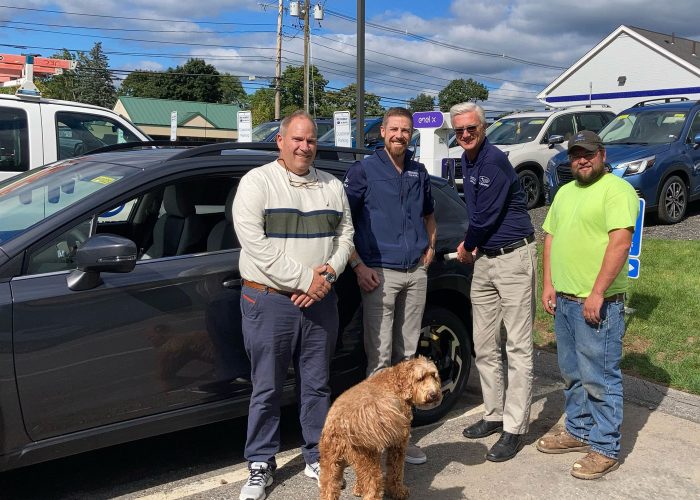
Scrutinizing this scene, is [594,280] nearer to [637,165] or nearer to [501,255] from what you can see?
[501,255]

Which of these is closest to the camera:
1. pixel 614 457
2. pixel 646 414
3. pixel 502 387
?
pixel 614 457

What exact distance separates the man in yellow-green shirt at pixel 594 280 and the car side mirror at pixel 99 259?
2.37 meters

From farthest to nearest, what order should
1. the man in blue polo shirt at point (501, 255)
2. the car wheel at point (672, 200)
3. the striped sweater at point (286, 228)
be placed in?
the car wheel at point (672, 200), the man in blue polo shirt at point (501, 255), the striped sweater at point (286, 228)

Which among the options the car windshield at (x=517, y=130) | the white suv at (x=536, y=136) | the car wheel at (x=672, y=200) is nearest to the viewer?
the car wheel at (x=672, y=200)

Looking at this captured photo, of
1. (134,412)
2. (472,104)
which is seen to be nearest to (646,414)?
(472,104)

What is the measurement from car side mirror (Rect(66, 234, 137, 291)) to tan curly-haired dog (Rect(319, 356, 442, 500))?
1.17 m

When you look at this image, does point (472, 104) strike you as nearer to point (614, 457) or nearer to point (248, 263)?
point (248, 263)

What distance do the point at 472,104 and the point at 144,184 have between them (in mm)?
1934

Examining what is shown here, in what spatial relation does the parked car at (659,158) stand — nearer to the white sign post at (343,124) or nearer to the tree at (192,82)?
the white sign post at (343,124)

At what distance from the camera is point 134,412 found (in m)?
3.30

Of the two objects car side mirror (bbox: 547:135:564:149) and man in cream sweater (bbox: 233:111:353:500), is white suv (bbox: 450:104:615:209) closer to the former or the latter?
car side mirror (bbox: 547:135:564:149)

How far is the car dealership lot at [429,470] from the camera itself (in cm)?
363

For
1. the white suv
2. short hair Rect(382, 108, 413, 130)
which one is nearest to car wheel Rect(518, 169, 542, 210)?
the white suv

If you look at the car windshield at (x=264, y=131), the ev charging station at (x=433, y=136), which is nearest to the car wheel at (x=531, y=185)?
the ev charging station at (x=433, y=136)
